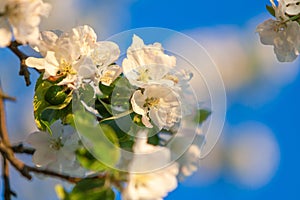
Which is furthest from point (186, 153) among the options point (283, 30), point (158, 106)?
point (283, 30)

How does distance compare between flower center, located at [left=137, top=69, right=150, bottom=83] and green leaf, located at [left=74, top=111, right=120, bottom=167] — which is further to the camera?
flower center, located at [left=137, top=69, right=150, bottom=83]

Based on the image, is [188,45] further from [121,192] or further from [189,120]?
[121,192]

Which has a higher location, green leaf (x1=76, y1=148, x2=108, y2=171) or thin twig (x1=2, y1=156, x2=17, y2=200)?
green leaf (x1=76, y1=148, x2=108, y2=171)

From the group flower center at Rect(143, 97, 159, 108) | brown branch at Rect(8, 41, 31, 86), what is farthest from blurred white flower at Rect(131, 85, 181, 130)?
brown branch at Rect(8, 41, 31, 86)

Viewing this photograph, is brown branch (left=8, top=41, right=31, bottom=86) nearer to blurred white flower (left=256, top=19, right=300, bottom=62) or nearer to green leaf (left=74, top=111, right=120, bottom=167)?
green leaf (left=74, top=111, right=120, bottom=167)

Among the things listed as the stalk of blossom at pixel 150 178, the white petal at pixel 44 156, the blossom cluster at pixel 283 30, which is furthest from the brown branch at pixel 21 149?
the blossom cluster at pixel 283 30

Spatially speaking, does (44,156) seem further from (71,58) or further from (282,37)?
(282,37)

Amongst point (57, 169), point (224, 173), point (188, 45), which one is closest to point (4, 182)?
point (57, 169)
